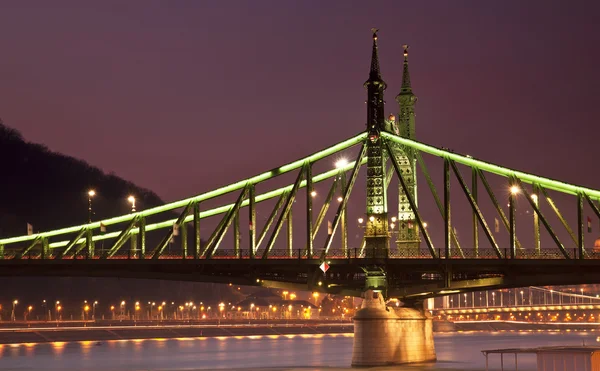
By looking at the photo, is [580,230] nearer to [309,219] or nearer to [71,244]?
[309,219]

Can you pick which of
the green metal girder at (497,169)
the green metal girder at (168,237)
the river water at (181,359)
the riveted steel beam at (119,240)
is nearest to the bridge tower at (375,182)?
the green metal girder at (497,169)

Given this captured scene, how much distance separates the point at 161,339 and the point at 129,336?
1171 centimetres

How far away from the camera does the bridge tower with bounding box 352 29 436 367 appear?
7975 cm

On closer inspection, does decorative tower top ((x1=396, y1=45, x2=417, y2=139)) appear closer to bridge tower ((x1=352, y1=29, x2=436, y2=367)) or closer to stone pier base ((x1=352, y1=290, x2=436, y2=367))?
→ bridge tower ((x1=352, y1=29, x2=436, y2=367))

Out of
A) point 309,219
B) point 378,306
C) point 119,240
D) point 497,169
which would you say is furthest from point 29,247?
point 497,169

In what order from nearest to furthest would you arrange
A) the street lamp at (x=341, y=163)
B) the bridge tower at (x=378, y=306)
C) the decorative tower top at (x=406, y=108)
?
the bridge tower at (x=378, y=306) < the street lamp at (x=341, y=163) < the decorative tower top at (x=406, y=108)

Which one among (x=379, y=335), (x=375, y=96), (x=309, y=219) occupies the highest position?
(x=375, y=96)

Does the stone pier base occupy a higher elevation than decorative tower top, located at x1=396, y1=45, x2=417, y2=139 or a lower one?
lower

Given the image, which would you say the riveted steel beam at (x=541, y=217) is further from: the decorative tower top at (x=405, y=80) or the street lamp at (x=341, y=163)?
the decorative tower top at (x=405, y=80)

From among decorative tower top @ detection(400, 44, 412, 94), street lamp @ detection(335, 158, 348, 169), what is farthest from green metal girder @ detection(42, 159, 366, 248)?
decorative tower top @ detection(400, 44, 412, 94)

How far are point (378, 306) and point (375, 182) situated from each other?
11.3 metres

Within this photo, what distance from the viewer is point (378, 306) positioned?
79938mm

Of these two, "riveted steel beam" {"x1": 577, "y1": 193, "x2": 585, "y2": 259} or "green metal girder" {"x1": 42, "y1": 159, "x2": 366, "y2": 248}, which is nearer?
"riveted steel beam" {"x1": 577, "y1": 193, "x2": 585, "y2": 259}

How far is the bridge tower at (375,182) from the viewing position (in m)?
81.8
